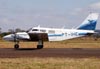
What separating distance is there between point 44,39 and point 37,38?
3.98 feet

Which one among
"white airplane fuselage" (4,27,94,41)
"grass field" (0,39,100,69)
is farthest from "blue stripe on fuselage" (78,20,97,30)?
"grass field" (0,39,100,69)

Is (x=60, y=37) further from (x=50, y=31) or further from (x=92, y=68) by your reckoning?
(x=92, y=68)

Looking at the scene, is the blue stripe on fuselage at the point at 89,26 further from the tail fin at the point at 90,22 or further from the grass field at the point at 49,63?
the grass field at the point at 49,63

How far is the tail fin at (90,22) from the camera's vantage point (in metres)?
47.3

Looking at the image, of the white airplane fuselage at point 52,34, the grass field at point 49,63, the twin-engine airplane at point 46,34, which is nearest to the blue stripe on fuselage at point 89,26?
the twin-engine airplane at point 46,34

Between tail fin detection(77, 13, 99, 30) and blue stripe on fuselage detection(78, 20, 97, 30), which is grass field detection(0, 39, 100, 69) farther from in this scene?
tail fin detection(77, 13, 99, 30)

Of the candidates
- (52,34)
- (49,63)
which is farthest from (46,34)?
(49,63)

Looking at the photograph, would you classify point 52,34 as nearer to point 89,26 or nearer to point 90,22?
point 89,26

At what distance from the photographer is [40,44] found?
41.3 m

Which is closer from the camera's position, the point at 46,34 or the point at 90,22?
the point at 46,34

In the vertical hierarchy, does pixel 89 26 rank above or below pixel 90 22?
below

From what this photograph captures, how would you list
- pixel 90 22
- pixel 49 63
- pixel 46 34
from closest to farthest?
pixel 49 63
pixel 46 34
pixel 90 22

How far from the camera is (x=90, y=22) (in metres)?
48.1

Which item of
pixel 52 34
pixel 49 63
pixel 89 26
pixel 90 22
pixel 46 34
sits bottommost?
pixel 52 34
